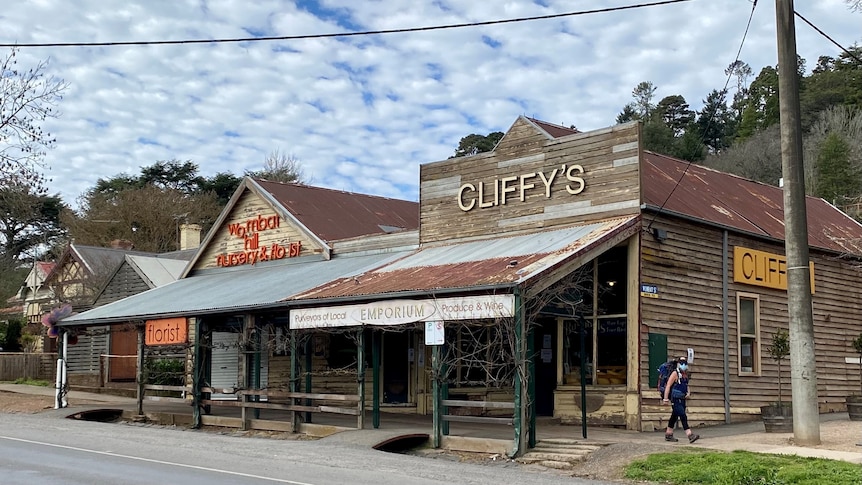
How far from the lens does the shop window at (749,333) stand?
19516 millimetres

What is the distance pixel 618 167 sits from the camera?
1747cm

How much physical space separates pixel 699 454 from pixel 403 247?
11.0 meters

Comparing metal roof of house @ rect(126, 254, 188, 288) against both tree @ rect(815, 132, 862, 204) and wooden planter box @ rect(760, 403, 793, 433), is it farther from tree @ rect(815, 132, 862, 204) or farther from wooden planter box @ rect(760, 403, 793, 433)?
tree @ rect(815, 132, 862, 204)

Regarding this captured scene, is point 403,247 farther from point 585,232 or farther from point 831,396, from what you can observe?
point 831,396

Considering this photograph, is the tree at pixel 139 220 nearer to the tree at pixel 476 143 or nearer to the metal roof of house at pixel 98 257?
the metal roof of house at pixel 98 257

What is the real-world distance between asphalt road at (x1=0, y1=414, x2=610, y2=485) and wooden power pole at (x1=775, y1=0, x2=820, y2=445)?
4.15m

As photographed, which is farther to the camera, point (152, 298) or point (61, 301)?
point (61, 301)

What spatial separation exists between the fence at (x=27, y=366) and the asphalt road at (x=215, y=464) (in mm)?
21239

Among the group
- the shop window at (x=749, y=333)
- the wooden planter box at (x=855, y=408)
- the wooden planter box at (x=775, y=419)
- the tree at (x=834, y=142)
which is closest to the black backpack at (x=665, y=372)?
the wooden planter box at (x=775, y=419)

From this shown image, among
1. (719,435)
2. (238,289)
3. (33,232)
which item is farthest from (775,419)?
(33,232)

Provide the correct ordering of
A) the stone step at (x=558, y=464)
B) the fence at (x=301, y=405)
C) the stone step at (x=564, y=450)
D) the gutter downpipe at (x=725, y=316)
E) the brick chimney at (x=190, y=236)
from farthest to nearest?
the brick chimney at (x=190, y=236) → the gutter downpipe at (x=725, y=316) → the fence at (x=301, y=405) → the stone step at (x=564, y=450) → the stone step at (x=558, y=464)

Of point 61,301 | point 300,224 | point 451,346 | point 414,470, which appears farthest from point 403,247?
point 61,301

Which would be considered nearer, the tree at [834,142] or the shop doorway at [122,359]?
the shop doorway at [122,359]

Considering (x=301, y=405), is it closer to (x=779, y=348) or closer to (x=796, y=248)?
(x=779, y=348)
